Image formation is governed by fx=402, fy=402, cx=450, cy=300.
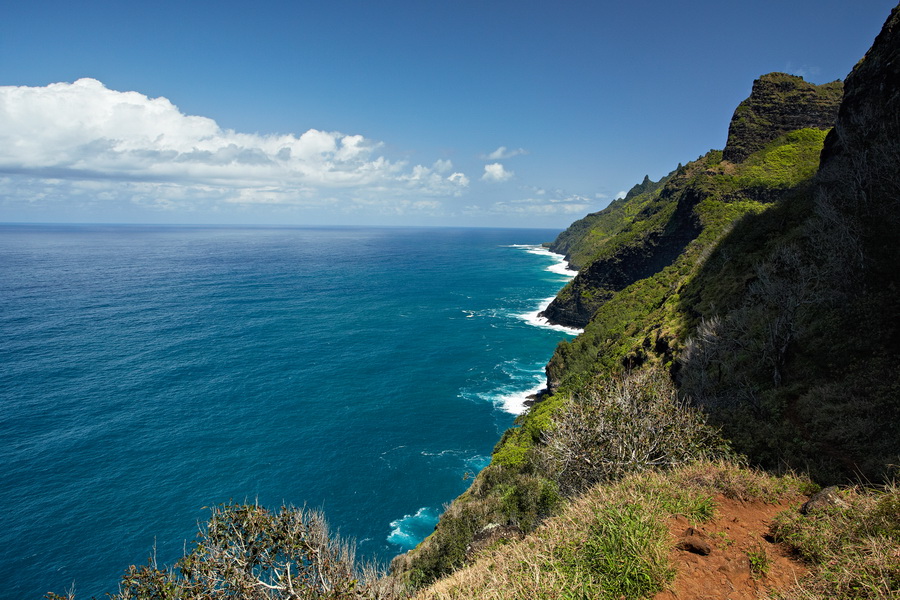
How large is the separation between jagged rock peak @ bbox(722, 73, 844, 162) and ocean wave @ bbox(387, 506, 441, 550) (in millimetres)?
112789

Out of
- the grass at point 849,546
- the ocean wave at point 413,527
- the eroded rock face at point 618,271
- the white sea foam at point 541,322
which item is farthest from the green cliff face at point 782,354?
the eroded rock face at point 618,271

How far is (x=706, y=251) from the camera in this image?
5656cm

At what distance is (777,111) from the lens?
332 feet

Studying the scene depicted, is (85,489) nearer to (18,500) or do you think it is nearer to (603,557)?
(18,500)

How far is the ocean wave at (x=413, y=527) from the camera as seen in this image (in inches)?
1593

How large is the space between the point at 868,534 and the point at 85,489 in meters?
64.0

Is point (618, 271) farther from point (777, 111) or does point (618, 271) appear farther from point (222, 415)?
point (222, 415)

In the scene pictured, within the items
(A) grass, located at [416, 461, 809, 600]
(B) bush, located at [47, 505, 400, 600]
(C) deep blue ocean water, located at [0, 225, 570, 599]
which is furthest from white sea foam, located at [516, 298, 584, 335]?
(B) bush, located at [47, 505, 400, 600]

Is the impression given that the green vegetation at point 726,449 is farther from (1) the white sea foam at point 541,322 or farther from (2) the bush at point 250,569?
(1) the white sea foam at point 541,322

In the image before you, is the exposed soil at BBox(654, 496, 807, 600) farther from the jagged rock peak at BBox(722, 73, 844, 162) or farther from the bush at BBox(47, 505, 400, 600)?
the jagged rock peak at BBox(722, 73, 844, 162)

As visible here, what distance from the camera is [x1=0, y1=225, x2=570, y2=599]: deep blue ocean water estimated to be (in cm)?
4112

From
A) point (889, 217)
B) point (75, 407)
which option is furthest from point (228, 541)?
point (75, 407)

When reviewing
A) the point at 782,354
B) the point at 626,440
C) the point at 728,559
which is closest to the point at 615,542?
the point at 728,559

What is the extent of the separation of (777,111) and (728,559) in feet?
425
